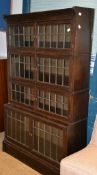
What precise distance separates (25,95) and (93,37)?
0.96m

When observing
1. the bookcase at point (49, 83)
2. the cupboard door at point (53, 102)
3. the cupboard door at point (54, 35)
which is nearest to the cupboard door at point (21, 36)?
the bookcase at point (49, 83)

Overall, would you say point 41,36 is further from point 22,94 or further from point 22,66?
point 22,94

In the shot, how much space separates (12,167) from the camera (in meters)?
2.52

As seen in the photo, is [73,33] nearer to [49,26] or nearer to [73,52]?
[73,52]

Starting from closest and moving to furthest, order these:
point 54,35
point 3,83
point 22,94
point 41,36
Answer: point 54,35
point 41,36
point 22,94
point 3,83

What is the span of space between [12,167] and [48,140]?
57cm

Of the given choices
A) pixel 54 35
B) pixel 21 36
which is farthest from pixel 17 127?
pixel 54 35

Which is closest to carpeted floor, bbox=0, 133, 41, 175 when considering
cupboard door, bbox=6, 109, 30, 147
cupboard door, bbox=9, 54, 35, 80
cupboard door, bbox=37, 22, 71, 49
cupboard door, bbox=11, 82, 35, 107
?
cupboard door, bbox=6, 109, 30, 147

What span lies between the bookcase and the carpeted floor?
7 cm

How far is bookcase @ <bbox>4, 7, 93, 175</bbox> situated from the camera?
6.61ft

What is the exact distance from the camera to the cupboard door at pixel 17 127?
2.55 m

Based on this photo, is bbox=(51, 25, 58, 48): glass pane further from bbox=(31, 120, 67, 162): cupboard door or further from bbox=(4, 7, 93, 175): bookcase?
bbox=(31, 120, 67, 162): cupboard door

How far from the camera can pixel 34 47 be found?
7.55 ft

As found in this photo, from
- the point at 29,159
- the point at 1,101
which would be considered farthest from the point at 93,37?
the point at 1,101
